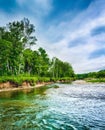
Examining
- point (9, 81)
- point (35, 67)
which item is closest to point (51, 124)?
point (9, 81)

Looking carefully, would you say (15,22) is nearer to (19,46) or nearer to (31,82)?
(19,46)

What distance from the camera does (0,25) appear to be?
63344mm

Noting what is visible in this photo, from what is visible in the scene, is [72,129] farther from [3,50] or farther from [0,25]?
[0,25]

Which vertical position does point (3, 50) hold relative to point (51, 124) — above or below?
above

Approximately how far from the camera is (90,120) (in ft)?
41.8

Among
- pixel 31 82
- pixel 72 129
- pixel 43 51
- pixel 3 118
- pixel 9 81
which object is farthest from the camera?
pixel 43 51

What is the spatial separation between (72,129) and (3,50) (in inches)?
1768

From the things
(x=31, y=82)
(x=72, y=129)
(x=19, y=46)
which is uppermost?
(x=19, y=46)

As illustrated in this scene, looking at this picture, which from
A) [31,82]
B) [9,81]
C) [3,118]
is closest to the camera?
[3,118]

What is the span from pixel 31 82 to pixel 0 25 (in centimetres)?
2058

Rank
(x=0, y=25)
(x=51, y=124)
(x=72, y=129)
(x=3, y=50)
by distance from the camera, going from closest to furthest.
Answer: (x=72, y=129) < (x=51, y=124) < (x=3, y=50) < (x=0, y=25)

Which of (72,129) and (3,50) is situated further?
(3,50)

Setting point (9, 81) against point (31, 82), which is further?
point (31, 82)

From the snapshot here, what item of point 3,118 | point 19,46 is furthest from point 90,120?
point 19,46
